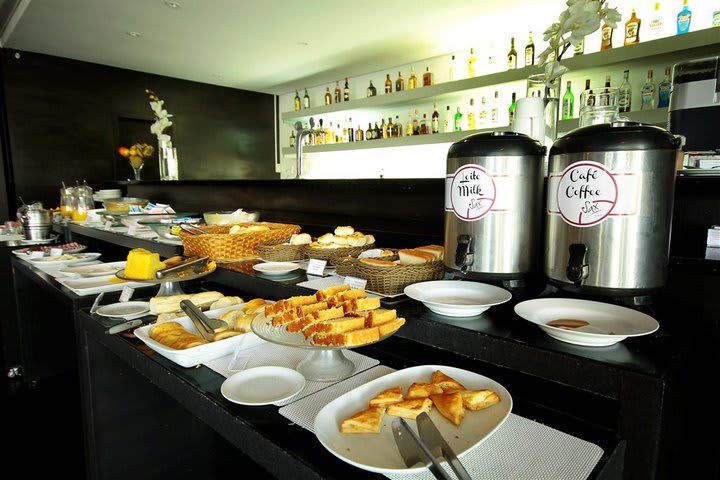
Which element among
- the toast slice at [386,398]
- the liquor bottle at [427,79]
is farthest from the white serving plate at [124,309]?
the liquor bottle at [427,79]

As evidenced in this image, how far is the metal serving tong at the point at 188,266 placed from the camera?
1.45 meters

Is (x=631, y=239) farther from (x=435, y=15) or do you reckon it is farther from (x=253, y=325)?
(x=435, y=15)

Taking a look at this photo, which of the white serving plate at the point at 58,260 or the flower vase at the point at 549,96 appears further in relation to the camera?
the white serving plate at the point at 58,260

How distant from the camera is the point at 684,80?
255 cm

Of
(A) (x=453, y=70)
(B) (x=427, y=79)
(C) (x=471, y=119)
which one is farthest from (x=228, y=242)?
(B) (x=427, y=79)

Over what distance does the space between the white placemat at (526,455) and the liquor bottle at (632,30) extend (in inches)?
141

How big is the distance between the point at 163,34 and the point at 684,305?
4.97 meters

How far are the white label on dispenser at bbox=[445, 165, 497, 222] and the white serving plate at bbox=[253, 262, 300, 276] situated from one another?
0.59 metres

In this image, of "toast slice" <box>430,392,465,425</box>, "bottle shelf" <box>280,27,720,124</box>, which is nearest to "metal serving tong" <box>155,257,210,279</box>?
"toast slice" <box>430,392,465,425</box>

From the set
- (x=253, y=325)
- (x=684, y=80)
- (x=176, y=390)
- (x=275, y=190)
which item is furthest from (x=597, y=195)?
(x=684, y=80)

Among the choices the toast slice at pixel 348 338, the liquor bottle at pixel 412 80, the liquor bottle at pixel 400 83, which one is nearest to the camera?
the toast slice at pixel 348 338

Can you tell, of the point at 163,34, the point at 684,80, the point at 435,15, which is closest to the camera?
the point at 684,80

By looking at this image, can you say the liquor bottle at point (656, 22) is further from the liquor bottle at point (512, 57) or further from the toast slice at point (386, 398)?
the toast slice at point (386, 398)

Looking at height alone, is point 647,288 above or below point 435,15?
below
